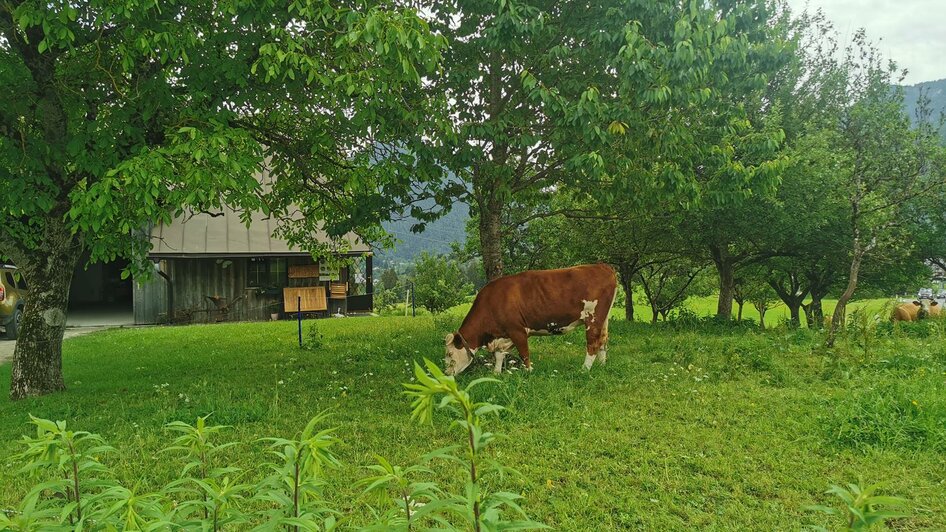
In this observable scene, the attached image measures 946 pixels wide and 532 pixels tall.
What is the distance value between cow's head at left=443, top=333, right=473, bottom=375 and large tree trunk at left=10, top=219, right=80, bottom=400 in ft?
19.2

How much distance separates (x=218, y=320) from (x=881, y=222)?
23066 mm

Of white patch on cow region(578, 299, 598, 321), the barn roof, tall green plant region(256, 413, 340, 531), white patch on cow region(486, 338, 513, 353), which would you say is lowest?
white patch on cow region(486, 338, 513, 353)

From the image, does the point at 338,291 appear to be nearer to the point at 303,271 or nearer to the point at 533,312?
the point at 303,271

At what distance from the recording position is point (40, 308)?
8.18 m

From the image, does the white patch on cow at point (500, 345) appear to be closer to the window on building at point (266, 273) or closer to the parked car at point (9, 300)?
the parked car at point (9, 300)

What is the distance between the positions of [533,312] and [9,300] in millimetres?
16244

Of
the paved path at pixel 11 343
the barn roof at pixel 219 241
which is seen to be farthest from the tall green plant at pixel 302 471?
the barn roof at pixel 219 241

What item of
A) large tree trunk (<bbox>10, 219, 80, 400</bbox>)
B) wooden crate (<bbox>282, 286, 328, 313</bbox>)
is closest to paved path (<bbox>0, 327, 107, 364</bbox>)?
large tree trunk (<bbox>10, 219, 80, 400</bbox>)

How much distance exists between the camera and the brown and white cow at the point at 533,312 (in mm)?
8531

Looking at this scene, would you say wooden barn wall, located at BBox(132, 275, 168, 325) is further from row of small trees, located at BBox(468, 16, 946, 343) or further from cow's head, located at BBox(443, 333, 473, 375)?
cow's head, located at BBox(443, 333, 473, 375)

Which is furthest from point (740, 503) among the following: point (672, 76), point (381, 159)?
point (381, 159)

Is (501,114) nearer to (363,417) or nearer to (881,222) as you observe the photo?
(363,417)

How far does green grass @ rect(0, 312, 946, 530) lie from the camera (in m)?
4.31

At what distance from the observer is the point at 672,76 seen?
6.95 m
